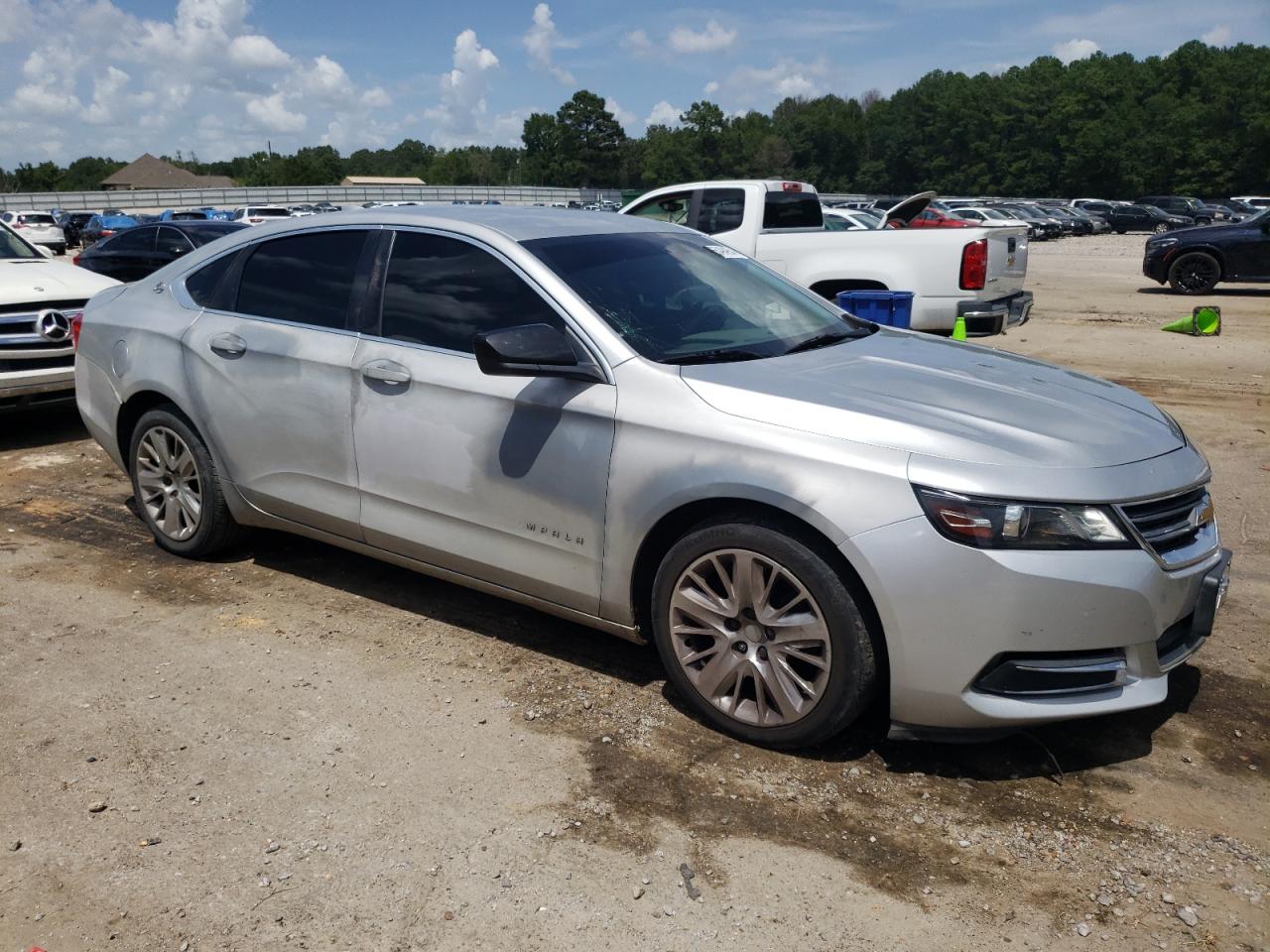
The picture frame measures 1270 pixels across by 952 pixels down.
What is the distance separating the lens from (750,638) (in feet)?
11.3

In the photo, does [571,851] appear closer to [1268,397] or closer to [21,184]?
[1268,397]

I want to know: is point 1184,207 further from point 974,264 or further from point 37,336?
point 37,336

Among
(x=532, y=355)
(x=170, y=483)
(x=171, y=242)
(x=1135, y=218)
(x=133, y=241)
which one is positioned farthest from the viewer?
(x=1135, y=218)

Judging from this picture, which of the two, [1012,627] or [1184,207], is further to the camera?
[1184,207]

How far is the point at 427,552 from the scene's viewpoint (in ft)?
14.0

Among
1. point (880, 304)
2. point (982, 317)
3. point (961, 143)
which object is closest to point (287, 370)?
point (880, 304)

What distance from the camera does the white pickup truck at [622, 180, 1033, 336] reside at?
382 inches

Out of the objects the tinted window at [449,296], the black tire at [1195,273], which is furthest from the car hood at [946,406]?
the black tire at [1195,273]

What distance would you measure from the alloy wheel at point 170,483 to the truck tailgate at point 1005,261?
7.37 metres

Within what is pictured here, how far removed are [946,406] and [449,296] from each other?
1.95 m

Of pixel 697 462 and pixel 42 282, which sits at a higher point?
pixel 42 282

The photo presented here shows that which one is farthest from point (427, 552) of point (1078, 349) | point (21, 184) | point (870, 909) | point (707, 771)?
point (21, 184)

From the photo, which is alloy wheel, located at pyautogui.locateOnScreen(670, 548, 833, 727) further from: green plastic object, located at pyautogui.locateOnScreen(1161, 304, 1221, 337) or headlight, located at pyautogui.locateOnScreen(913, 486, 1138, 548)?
green plastic object, located at pyautogui.locateOnScreen(1161, 304, 1221, 337)

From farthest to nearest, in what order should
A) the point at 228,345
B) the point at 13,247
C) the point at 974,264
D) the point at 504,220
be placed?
the point at 974,264 < the point at 13,247 < the point at 228,345 < the point at 504,220
